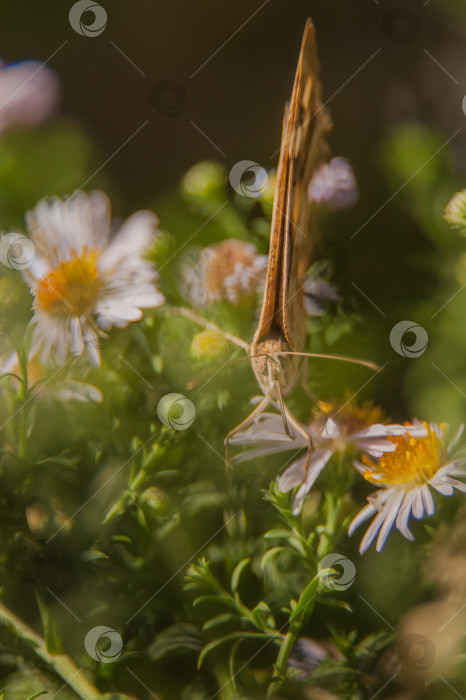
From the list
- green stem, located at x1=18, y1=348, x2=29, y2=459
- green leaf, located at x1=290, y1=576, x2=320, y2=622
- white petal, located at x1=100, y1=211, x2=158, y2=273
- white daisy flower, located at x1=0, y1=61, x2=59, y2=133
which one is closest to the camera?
green leaf, located at x1=290, y1=576, x2=320, y2=622

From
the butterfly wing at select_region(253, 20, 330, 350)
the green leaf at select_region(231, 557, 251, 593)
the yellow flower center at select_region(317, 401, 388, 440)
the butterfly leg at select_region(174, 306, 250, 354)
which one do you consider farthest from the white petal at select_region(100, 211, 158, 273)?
the green leaf at select_region(231, 557, 251, 593)

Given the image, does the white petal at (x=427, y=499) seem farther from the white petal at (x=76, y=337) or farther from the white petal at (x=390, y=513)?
the white petal at (x=76, y=337)

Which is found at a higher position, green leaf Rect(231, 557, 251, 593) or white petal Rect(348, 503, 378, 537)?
white petal Rect(348, 503, 378, 537)

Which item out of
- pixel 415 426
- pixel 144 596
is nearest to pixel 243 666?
pixel 144 596

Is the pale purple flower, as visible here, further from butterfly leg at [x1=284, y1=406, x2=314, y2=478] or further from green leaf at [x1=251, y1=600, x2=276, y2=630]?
green leaf at [x1=251, y1=600, x2=276, y2=630]

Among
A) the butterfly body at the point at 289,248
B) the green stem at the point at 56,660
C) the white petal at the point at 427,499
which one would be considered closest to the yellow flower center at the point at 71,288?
the butterfly body at the point at 289,248

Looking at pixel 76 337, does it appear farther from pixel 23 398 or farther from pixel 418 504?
pixel 418 504

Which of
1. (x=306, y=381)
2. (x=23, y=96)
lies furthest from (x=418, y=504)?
(x=23, y=96)
